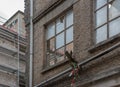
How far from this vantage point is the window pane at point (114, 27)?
10.9 meters

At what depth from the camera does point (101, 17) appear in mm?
11695

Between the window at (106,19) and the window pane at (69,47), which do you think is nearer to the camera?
the window at (106,19)

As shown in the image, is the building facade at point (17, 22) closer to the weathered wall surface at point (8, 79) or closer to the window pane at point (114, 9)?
the weathered wall surface at point (8, 79)

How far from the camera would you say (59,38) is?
13.8 m

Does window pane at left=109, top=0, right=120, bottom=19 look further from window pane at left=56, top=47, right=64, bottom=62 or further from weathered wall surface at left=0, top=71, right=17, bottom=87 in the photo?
weathered wall surface at left=0, top=71, right=17, bottom=87

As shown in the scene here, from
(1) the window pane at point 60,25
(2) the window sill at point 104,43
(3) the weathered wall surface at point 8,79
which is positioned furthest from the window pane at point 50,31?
(3) the weathered wall surface at point 8,79

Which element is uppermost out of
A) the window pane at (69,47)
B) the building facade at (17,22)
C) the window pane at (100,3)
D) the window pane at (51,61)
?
the building facade at (17,22)

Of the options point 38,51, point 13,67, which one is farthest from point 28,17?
point 13,67

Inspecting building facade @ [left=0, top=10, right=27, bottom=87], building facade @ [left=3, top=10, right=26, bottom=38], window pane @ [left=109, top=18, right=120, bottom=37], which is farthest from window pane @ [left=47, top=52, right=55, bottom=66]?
building facade @ [left=3, top=10, right=26, bottom=38]

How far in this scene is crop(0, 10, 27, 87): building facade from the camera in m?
18.8

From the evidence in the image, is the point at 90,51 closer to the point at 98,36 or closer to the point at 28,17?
the point at 98,36

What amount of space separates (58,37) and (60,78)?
1.94 m

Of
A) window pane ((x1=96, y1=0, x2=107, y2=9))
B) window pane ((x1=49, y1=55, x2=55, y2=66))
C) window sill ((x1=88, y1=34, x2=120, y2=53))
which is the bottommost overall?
window sill ((x1=88, y1=34, x2=120, y2=53))

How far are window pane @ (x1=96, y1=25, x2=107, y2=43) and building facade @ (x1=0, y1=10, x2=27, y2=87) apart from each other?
8.03 meters
